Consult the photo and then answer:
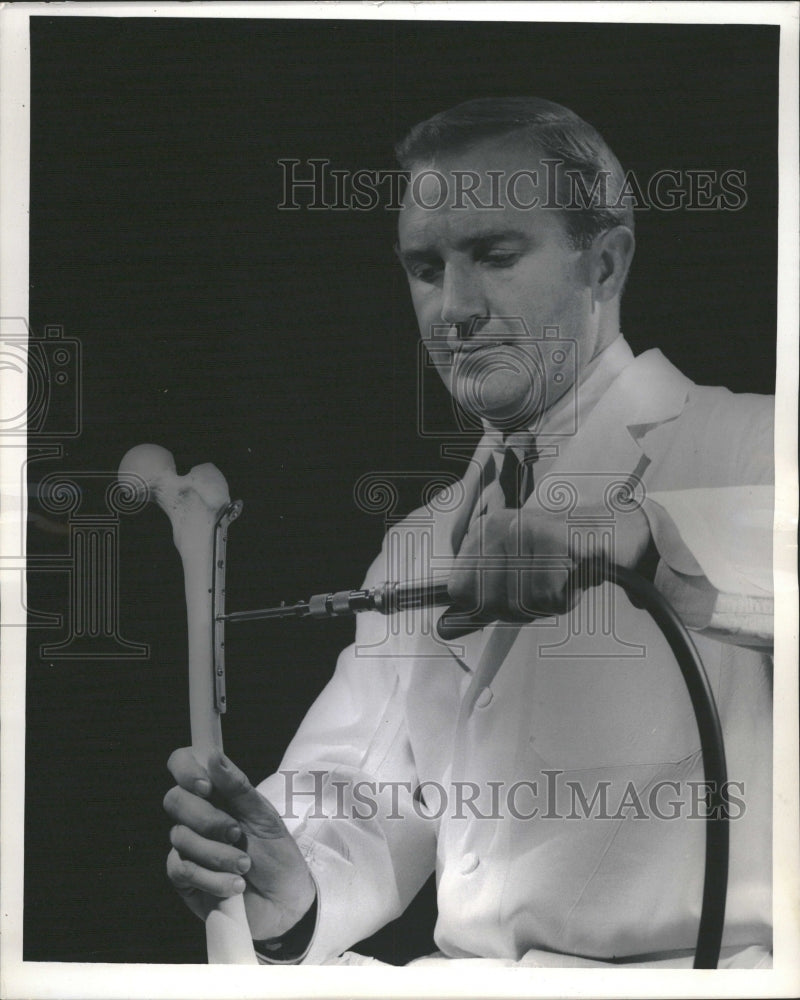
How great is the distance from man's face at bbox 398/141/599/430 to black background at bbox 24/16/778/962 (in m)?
0.05

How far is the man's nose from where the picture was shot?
121 centimetres

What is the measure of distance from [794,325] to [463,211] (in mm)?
436

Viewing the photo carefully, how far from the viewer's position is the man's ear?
1.22 meters

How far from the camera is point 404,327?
1.23m

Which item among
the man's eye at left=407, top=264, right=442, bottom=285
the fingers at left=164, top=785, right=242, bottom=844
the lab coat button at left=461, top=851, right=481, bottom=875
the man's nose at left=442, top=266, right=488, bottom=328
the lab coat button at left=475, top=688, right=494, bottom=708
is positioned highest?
the man's eye at left=407, top=264, right=442, bottom=285

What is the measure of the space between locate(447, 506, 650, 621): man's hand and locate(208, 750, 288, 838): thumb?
346 millimetres

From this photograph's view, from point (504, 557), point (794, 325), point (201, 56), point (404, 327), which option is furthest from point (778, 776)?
point (201, 56)

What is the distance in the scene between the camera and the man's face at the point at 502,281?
121 centimetres

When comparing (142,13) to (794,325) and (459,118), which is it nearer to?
(459,118)

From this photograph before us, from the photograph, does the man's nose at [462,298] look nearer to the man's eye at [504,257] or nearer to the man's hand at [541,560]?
the man's eye at [504,257]

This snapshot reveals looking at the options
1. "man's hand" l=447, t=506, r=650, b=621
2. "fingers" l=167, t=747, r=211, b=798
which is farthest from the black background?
"man's hand" l=447, t=506, r=650, b=621

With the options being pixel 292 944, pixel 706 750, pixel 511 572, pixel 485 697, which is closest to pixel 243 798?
pixel 292 944

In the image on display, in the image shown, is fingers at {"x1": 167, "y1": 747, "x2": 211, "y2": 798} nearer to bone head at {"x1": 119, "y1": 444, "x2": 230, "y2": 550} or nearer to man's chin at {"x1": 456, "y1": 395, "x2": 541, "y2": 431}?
bone head at {"x1": 119, "y1": 444, "x2": 230, "y2": 550}

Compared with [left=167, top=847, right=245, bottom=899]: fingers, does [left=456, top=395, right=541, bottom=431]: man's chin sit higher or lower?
higher
